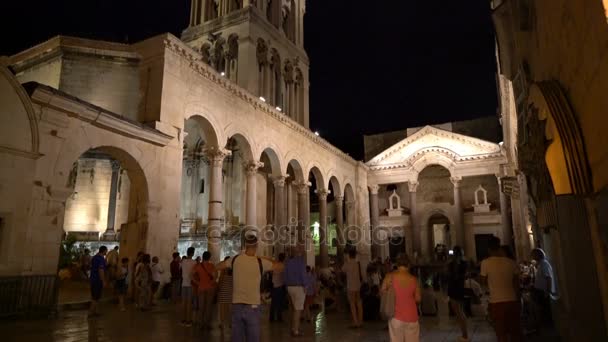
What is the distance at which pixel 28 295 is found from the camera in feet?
29.9

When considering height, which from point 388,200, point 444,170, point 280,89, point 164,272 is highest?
point 280,89

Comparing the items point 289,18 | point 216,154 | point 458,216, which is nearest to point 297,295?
point 216,154

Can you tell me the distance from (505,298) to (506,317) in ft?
0.82

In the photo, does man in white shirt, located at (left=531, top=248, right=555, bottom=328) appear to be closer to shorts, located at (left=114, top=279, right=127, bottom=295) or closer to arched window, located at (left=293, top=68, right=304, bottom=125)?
shorts, located at (left=114, top=279, right=127, bottom=295)

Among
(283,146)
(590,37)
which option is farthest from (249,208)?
(590,37)

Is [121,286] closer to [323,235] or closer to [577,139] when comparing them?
[577,139]

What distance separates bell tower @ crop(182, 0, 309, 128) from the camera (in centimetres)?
2377

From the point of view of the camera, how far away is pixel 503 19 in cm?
962

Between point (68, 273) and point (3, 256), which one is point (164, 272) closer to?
point (3, 256)

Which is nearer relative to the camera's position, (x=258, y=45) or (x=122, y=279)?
(x=122, y=279)

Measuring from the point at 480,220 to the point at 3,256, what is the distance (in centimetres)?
2788

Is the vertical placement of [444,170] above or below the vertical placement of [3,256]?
above

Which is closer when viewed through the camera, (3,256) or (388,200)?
(3,256)

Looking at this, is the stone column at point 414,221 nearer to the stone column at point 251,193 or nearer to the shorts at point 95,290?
the stone column at point 251,193
